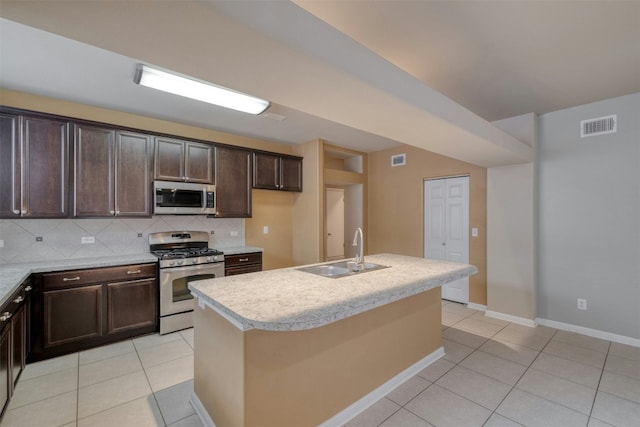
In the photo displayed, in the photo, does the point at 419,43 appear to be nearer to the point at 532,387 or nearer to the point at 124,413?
the point at 532,387

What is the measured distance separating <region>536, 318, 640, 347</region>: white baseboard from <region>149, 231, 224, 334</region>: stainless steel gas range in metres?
4.37

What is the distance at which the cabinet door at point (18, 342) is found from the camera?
6.95 ft

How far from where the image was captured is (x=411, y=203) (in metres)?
5.06

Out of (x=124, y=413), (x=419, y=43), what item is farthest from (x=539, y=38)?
(x=124, y=413)

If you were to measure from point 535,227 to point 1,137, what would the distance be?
602 centimetres

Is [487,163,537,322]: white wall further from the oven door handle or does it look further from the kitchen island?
→ the oven door handle

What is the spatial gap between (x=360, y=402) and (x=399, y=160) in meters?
4.18

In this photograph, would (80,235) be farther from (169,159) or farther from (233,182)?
(233,182)

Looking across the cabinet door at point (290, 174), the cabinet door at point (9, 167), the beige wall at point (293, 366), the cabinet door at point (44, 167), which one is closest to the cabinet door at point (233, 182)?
the cabinet door at point (290, 174)

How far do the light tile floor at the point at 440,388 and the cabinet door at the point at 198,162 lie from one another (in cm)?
204

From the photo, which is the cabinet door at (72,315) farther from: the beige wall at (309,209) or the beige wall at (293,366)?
the beige wall at (309,209)

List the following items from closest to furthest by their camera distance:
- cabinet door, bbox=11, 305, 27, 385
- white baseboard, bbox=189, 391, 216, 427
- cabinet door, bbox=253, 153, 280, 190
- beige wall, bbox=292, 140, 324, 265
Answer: white baseboard, bbox=189, 391, 216, 427
cabinet door, bbox=11, 305, 27, 385
cabinet door, bbox=253, 153, 280, 190
beige wall, bbox=292, 140, 324, 265

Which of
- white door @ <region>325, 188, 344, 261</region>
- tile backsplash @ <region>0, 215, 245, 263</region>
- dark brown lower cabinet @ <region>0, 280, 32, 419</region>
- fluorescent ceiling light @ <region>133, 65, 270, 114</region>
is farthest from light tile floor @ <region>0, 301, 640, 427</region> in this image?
white door @ <region>325, 188, 344, 261</region>

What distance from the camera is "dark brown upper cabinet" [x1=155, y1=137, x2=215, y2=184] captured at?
11.5 ft
